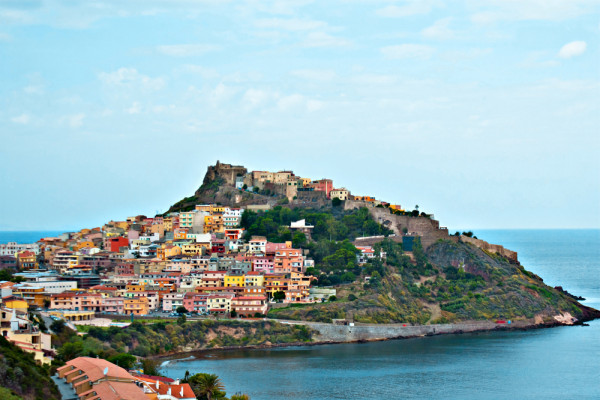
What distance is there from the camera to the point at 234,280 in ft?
156

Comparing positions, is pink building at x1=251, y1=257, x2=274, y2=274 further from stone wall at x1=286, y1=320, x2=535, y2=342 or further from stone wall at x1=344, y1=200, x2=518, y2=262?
stone wall at x1=344, y1=200, x2=518, y2=262

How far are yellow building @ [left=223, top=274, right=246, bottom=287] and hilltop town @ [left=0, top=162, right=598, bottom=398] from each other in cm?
7

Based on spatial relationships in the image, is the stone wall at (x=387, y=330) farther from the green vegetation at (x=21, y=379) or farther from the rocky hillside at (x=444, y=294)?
the green vegetation at (x=21, y=379)

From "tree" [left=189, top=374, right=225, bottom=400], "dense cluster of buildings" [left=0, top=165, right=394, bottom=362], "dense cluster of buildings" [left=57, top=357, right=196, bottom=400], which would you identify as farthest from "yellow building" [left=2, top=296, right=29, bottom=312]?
"dense cluster of buildings" [left=57, top=357, right=196, bottom=400]

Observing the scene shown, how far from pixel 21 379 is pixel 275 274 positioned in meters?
29.3

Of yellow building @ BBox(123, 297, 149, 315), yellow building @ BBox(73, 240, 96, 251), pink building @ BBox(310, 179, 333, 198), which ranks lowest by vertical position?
yellow building @ BBox(123, 297, 149, 315)

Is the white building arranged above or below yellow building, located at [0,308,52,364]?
above

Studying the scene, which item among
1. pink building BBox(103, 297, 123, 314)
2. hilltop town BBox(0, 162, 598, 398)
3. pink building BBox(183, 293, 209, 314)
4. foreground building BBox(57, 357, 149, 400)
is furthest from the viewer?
pink building BBox(183, 293, 209, 314)

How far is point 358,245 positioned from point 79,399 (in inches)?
1407

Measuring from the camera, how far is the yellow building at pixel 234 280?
1871 inches

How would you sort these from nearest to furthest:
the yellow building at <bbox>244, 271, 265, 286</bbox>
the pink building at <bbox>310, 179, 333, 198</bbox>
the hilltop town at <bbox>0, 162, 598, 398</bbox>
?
the hilltop town at <bbox>0, 162, 598, 398</bbox> < the yellow building at <bbox>244, 271, 265, 286</bbox> < the pink building at <bbox>310, 179, 333, 198</bbox>

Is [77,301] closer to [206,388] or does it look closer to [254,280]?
[254,280]

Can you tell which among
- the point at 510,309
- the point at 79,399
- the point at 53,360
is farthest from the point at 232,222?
the point at 79,399

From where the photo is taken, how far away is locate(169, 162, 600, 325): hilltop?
48438mm
